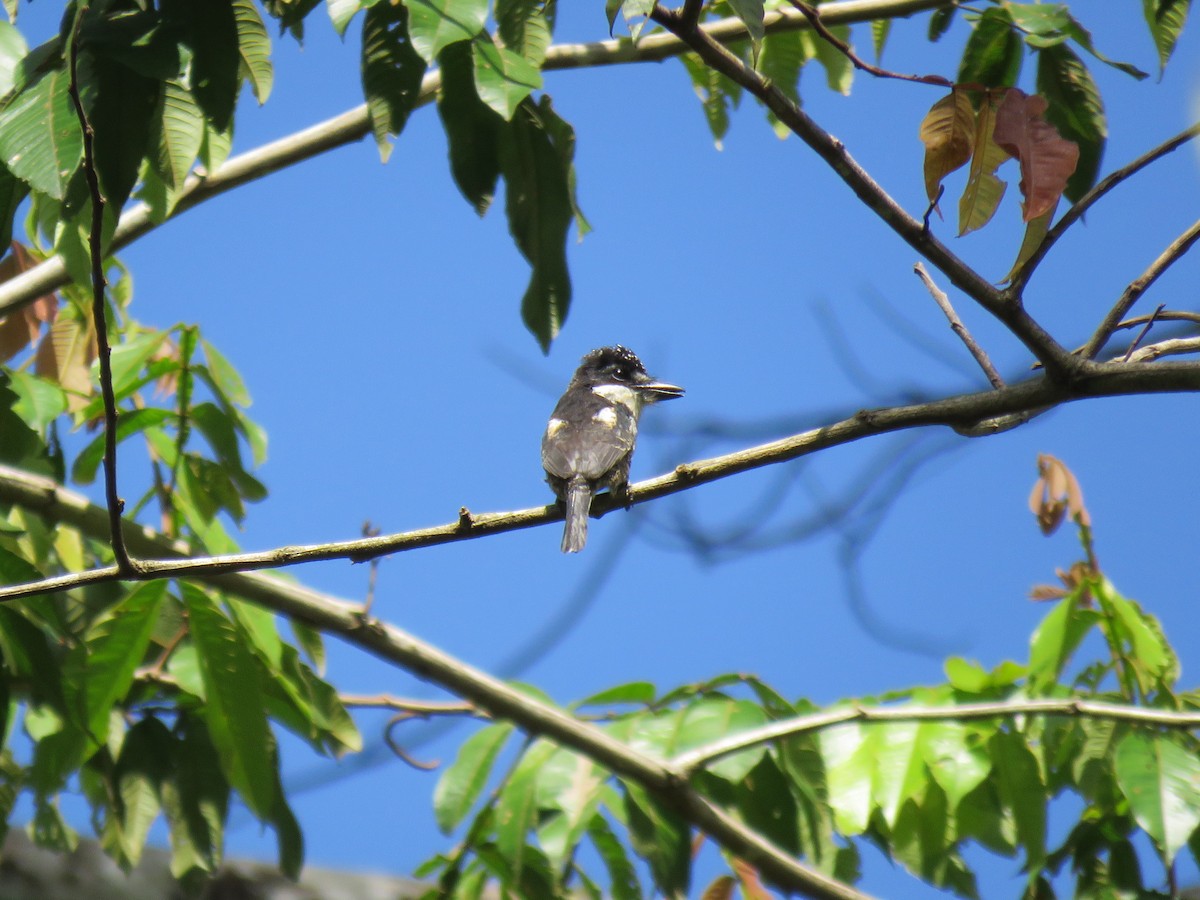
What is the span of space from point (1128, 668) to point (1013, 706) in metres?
0.62

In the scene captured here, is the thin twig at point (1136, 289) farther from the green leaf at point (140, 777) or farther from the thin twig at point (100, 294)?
the green leaf at point (140, 777)

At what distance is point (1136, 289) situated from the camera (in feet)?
7.91

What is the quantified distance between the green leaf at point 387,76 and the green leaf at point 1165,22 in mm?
1533

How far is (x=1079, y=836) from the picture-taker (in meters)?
3.45

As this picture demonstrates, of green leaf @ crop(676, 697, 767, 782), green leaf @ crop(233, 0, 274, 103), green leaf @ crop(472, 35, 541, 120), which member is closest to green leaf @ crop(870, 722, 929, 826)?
green leaf @ crop(676, 697, 767, 782)

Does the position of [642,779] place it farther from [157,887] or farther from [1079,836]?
[157,887]

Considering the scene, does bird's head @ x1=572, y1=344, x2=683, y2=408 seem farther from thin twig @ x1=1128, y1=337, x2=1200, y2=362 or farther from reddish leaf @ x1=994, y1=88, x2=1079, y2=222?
reddish leaf @ x1=994, y1=88, x2=1079, y2=222

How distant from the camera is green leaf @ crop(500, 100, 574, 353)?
300 centimetres

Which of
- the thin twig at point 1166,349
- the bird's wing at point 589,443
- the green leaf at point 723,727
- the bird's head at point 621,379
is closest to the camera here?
the thin twig at point 1166,349

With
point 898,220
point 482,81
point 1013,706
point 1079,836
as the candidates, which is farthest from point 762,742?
point 482,81

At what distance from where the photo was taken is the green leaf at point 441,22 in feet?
7.50

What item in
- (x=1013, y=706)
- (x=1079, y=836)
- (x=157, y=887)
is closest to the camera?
(x=1013, y=706)

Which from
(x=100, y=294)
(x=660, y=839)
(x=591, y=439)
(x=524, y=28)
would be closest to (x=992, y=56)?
(x=524, y=28)

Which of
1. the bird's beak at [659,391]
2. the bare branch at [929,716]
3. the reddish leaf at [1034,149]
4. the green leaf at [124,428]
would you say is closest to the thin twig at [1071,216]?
the reddish leaf at [1034,149]
